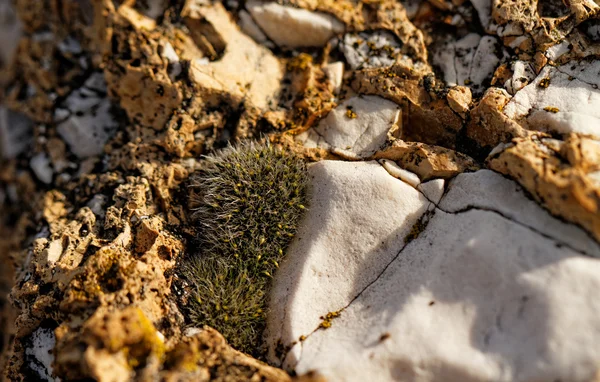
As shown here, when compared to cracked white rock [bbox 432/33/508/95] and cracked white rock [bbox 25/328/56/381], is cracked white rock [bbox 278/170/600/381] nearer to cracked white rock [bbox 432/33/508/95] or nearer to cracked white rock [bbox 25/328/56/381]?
cracked white rock [bbox 432/33/508/95]

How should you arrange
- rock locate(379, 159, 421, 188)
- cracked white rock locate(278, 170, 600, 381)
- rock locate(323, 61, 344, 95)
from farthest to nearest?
1. rock locate(323, 61, 344, 95)
2. rock locate(379, 159, 421, 188)
3. cracked white rock locate(278, 170, 600, 381)

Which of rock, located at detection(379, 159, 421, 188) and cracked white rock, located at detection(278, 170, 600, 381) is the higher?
rock, located at detection(379, 159, 421, 188)

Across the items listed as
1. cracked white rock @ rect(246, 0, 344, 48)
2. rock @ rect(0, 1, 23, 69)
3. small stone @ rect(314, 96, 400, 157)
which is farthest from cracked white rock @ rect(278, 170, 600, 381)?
rock @ rect(0, 1, 23, 69)

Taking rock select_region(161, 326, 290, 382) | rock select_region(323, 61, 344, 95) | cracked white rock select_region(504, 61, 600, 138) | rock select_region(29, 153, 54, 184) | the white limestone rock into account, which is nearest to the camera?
rock select_region(161, 326, 290, 382)

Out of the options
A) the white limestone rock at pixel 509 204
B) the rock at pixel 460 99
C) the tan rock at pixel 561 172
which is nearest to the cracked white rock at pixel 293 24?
the rock at pixel 460 99

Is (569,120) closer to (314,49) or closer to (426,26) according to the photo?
(426,26)

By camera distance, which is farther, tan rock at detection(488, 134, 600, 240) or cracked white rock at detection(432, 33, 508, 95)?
cracked white rock at detection(432, 33, 508, 95)

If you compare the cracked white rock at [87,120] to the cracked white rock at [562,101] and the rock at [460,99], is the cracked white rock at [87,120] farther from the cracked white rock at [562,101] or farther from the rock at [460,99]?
the cracked white rock at [562,101]
